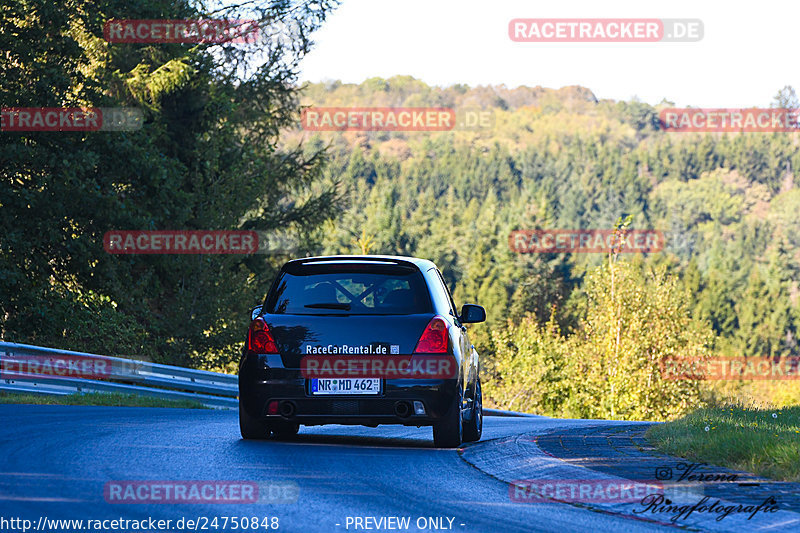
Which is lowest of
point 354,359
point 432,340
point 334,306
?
point 354,359

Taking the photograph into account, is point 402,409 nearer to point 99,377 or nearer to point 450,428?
point 450,428

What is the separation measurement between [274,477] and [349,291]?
302 centimetres

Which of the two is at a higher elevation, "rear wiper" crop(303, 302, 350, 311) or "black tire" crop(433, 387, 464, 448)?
"rear wiper" crop(303, 302, 350, 311)

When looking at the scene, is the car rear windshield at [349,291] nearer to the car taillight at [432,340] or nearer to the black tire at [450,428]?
the car taillight at [432,340]

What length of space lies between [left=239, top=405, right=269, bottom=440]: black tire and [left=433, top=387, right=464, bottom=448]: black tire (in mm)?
1633

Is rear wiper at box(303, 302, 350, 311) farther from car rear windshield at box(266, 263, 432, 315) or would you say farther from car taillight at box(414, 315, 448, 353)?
car taillight at box(414, 315, 448, 353)

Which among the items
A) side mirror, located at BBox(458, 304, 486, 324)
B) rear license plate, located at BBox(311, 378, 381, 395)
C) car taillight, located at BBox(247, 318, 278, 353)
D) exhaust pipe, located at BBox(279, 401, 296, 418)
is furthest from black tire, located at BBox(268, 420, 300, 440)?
side mirror, located at BBox(458, 304, 486, 324)

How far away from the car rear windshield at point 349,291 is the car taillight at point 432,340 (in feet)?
0.76

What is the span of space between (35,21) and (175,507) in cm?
2270

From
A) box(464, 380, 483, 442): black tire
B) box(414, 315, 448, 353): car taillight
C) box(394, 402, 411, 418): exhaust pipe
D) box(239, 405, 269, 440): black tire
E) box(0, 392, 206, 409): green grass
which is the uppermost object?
box(414, 315, 448, 353): car taillight

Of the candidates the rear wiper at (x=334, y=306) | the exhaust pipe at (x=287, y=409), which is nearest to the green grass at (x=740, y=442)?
the rear wiper at (x=334, y=306)

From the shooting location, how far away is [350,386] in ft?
A: 34.2

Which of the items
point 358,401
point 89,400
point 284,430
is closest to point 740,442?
point 358,401

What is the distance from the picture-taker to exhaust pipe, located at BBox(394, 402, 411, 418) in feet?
34.1
